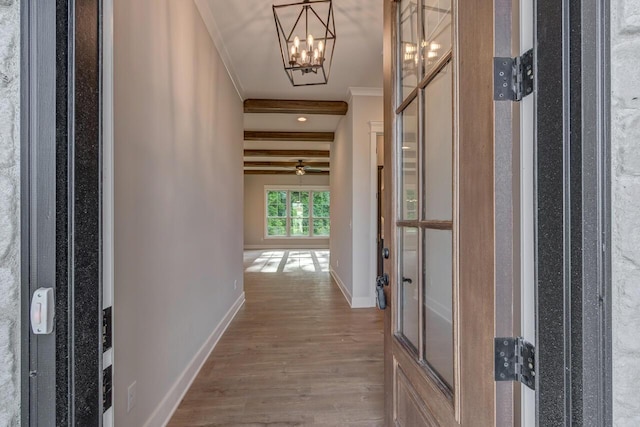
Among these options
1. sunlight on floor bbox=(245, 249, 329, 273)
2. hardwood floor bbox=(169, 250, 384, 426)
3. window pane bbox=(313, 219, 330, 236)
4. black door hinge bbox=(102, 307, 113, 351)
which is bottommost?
sunlight on floor bbox=(245, 249, 329, 273)

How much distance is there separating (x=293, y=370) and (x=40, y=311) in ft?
7.31

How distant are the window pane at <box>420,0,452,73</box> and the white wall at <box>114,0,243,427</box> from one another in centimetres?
129

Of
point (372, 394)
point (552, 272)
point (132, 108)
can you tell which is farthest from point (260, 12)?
point (372, 394)

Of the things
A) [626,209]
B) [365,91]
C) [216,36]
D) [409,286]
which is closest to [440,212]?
[409,286]

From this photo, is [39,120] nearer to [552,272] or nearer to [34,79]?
[34,79]

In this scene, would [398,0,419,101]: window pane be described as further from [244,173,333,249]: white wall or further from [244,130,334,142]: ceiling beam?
[244,173,333,249]: white wall

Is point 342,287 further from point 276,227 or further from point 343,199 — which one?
point 276,227

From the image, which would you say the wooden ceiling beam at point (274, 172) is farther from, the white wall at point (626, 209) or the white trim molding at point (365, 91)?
the white wall at point (626, 209)

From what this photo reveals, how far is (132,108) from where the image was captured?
5.06ft

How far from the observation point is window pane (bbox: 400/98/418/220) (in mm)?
1188

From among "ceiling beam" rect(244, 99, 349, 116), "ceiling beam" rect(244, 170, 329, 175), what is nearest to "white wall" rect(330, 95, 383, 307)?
"ceiling beam" rect(244, 99, 349, 116)

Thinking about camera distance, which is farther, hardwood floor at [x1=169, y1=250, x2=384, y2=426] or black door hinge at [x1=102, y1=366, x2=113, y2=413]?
hardwood floor at [x1=169, y1=250, x2=384, y2=426]

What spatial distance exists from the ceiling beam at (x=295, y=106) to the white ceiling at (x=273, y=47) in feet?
0.27

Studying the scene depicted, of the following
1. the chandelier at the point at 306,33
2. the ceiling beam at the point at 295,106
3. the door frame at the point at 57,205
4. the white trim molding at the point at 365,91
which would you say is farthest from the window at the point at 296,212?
the door frame at the point at 57,205
